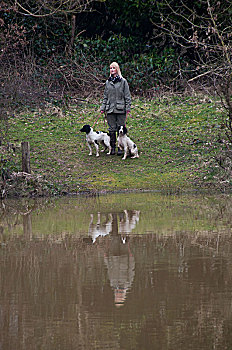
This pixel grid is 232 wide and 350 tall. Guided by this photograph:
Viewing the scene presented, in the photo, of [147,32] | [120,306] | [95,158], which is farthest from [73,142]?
[120,306]

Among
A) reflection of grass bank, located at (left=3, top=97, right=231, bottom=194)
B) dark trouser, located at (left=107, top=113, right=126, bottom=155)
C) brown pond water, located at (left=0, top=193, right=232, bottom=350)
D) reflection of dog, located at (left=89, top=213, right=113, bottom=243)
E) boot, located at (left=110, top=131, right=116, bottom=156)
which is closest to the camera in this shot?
brown pond water, located at (left=0, top=193, right=232, bottom=350)

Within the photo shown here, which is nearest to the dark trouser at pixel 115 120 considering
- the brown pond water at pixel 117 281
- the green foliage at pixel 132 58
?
the brown pond water at pixel 117 281

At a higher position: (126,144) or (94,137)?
(94,137)

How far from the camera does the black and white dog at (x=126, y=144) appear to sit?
50.6 feet

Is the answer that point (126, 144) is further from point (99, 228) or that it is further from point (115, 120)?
point (99, 228)

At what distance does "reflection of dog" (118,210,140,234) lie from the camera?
8299mm

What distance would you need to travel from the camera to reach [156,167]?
50.4ft

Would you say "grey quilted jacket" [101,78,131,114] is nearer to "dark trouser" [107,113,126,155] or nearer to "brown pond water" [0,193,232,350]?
"dark trouser" [107,113,126,155]

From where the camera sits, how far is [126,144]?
1572 centimetres

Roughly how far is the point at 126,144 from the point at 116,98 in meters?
1.23

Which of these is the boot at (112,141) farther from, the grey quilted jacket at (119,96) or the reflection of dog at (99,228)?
the reflection of dog at (99,228)

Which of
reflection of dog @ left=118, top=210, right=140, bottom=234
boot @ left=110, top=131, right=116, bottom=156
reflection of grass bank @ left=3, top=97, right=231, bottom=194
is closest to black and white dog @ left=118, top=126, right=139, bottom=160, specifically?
reflection of grass bank @ left=3, top=97, right=231, bottom=194

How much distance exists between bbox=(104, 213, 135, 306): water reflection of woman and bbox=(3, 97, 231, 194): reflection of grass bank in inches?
251

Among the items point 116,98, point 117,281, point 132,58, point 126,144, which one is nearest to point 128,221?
point 117,281
